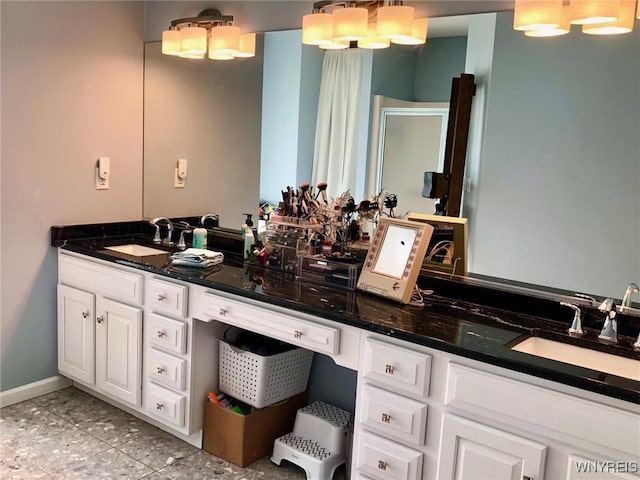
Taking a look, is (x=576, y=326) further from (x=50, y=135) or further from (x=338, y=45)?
(x=50, y=135)

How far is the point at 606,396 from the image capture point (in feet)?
4.84

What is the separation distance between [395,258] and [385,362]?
47cm

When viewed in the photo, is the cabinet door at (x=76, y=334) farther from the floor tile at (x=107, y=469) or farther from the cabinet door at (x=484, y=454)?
the cabinet door at (x=484, y=454)

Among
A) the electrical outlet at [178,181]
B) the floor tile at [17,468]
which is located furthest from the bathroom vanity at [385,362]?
the electrical outlet at [178,181]

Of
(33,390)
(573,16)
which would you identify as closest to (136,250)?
(33,390)

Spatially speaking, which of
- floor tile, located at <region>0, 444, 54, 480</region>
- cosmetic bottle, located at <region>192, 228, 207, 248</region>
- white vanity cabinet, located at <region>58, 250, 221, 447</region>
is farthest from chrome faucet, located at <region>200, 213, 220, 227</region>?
floor tile, located at <region>0, 444, 54, 480</region>

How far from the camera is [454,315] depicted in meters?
2.04

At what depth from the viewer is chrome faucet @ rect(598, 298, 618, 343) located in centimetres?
185

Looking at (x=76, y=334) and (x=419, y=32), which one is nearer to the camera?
(x=419, y=32)

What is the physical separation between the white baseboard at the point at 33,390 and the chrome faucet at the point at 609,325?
2.62 metres

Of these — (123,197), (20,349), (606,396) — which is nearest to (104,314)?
(20,349)

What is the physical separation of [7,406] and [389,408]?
204 centimetres

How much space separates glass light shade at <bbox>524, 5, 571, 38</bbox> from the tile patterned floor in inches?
72.4

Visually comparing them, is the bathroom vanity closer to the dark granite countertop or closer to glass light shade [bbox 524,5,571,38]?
the dark granite countertop
